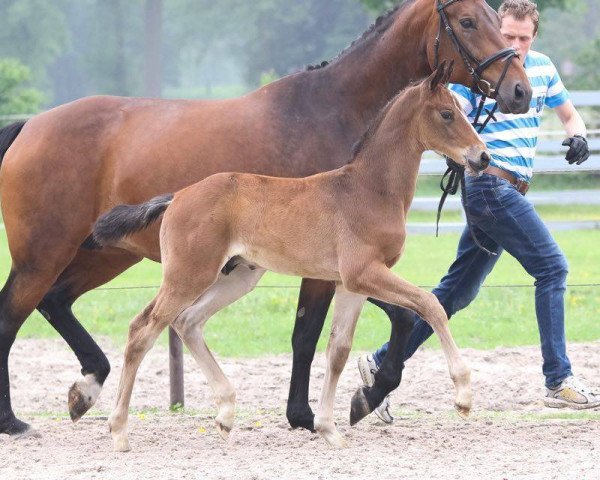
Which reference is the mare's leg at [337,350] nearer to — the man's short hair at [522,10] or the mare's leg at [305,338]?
the mare's leg at [305,338]

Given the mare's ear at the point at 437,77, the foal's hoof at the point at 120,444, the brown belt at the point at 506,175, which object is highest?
the mare's ear at the point at 437,77

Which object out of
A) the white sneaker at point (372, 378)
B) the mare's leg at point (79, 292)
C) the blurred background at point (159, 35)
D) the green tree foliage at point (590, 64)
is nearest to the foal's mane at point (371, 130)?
the white sneaker at point (372, 378)

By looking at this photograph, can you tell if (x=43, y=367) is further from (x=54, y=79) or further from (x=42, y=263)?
(x=54, y=79)

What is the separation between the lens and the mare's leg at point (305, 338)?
566cm

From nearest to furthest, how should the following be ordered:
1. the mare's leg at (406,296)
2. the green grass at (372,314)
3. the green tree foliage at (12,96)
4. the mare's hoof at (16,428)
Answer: the mare's leg at (406,296) < the mare's hoof at (16,428) < the green grass at (372,314) < the green tree foliage at (12,96)

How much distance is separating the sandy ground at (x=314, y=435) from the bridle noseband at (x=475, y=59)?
1579mm

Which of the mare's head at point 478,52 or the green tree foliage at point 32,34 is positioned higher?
the green tree foliage at point 32,34

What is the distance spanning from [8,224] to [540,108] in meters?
2.73

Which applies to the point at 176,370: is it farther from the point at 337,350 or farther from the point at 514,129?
the point at 514,129

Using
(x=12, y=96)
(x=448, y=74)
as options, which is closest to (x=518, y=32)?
(x=448, y=74)

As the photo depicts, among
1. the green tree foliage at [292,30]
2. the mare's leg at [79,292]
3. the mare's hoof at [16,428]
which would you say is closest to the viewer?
the mare's hoof at [16,428]

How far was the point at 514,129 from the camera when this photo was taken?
5.62 m

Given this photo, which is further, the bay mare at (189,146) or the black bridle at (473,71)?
the bay mare at (189,146)

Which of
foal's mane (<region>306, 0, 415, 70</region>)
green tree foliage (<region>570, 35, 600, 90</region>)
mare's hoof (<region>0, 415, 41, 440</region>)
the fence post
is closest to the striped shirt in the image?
foal's mane (<region>306, 0, 415, 70</region>)
